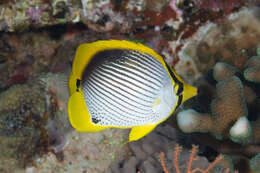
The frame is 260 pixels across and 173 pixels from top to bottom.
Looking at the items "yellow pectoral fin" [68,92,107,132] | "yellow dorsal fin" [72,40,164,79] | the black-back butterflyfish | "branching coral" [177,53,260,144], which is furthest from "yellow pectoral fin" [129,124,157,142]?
"branching coral" [177,53,260,144]

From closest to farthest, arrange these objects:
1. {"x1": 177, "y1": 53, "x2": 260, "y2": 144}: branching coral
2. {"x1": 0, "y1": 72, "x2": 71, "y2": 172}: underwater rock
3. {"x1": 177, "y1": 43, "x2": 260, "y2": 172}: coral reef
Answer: {"x1": 177, "y1": 43, "x2": 260, "y2": 172}: coral reef < {"x1": 177, "y1": 53, "x2": 260, "y2": 144}: branching coral < {"x1": 0, "y1": 72, "x2": 71, "y2": 172}: underwater rock

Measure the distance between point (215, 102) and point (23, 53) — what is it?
329 cm

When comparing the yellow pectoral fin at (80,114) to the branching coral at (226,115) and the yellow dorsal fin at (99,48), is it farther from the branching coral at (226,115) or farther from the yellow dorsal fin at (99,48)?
the branching coral at (226,115)

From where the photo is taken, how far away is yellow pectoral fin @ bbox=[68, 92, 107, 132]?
1.77 metres

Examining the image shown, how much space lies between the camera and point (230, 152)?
243 centimetres

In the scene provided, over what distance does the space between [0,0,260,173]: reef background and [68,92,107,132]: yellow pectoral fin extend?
0.80 meters

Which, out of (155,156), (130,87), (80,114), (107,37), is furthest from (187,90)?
(107,37)

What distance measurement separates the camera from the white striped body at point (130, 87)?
1655mm

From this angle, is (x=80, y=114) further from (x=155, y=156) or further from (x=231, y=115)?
(x=231, y=115)

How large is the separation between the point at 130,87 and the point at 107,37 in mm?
1686

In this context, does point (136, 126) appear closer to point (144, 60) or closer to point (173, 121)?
point (144, 60)

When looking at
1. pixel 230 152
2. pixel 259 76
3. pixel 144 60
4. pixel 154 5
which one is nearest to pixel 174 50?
pixel 154 5

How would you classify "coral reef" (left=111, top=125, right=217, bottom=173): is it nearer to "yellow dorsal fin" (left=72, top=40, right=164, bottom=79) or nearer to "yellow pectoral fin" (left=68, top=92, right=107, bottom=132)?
"yellow pectoral fin" (left=68, top=92, right=107, bottom=132)

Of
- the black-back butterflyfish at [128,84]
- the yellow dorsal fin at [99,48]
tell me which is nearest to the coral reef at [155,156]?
the black-back butterflyfish at [128,84]
